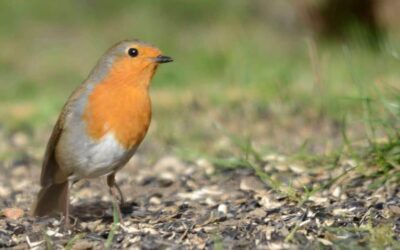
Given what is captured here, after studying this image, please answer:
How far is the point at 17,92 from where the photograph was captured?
9.63m

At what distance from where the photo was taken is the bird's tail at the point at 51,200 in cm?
521

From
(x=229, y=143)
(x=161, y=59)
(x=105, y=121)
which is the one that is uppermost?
(x=161, y=59)

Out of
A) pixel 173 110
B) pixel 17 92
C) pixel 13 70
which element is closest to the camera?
pixel 173 110

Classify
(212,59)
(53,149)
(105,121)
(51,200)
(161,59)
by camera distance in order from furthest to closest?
(212,59) < (51,200) < (53,149) < (161,59) < (105,121)

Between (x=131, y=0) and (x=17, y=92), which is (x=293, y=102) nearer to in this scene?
(x=17, y=92)

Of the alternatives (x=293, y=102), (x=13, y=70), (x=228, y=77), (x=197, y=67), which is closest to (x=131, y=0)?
(x=13, y=70)

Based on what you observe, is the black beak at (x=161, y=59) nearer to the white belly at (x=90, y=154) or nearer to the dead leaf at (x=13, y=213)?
the white belly at (x=90, y=154)

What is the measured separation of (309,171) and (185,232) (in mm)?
1300

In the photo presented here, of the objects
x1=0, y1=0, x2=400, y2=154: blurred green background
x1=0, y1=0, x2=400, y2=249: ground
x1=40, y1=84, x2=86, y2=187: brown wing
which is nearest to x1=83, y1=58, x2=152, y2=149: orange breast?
x1=40, y1=84, x2=86, y2=187: brown wing

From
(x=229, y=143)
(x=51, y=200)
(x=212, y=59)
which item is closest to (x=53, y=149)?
(x=51, y=200)

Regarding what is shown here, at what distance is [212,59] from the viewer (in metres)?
9.80

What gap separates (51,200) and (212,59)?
472 centimetres

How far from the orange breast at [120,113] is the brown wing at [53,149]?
160mm

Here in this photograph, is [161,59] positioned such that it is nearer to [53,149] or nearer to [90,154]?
[90,154]
